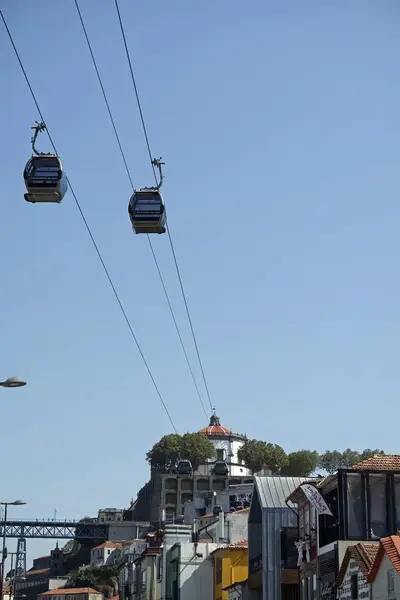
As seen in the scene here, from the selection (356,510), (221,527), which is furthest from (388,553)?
(221,527)

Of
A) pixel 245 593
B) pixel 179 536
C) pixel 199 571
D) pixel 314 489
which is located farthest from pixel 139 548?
pixel 314 489

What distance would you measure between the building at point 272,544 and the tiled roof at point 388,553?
15.5m

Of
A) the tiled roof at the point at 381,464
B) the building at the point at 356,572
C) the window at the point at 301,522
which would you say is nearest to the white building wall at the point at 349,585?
the building at the point at 356,572

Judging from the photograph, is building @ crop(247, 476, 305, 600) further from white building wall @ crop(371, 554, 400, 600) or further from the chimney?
the chimney

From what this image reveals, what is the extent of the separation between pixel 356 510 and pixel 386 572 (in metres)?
7.78

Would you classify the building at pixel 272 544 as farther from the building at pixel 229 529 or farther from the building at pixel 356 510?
the building at pixel 229 529

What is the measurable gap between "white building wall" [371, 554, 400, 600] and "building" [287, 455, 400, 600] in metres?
5.19

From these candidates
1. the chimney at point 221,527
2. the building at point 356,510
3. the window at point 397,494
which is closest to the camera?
the building at point 356,510

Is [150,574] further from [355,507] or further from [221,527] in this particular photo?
[355,507]

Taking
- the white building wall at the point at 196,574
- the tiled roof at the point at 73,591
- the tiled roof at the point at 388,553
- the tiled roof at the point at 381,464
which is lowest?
the tiled roof at the point at 388,553

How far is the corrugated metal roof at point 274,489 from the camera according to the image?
62.8 m

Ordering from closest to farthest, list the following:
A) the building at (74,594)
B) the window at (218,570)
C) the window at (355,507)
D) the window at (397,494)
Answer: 1. the window at (355,507)
2. the window at (397,494)
3. the window at (218,570)
4. the building at (74,594)

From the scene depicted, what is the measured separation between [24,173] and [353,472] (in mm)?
24739

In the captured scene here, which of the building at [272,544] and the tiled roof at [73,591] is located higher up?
the tiled roof at [73,591]
